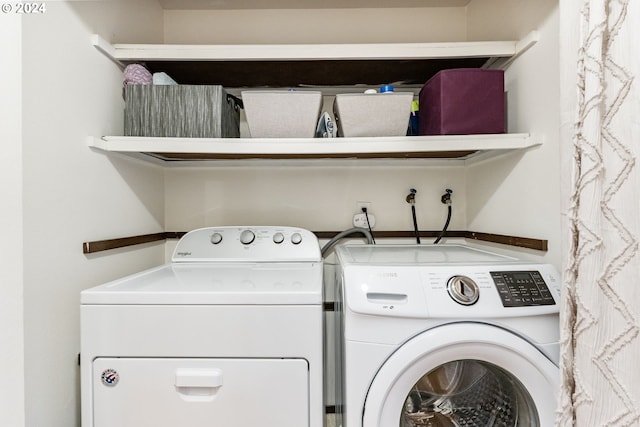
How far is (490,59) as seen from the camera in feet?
5.31

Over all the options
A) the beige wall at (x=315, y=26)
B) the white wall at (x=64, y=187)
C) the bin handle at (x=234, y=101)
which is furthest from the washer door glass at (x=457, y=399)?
the beige wall at (x=315, y=26)

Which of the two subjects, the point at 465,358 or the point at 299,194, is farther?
the point at 299,194

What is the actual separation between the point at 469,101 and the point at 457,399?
106 cm

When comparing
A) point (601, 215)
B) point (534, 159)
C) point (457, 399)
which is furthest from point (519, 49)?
point (457, 399)

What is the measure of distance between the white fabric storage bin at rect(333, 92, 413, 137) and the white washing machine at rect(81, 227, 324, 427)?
0.71 m

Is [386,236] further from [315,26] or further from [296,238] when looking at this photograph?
[315,26]

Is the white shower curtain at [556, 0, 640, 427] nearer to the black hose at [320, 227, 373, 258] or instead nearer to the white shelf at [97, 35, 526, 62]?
the white shelf at [97, 35, 526, 62]

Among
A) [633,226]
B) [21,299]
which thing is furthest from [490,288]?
[21,299]

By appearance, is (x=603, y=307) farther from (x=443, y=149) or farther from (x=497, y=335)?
(x=443, y=149)

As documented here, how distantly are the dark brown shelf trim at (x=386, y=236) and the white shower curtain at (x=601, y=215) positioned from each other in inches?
17.8

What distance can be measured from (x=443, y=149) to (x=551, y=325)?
2.26 ft

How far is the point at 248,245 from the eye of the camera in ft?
5.39

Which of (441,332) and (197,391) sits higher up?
(441,332)

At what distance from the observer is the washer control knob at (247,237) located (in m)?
1.65
